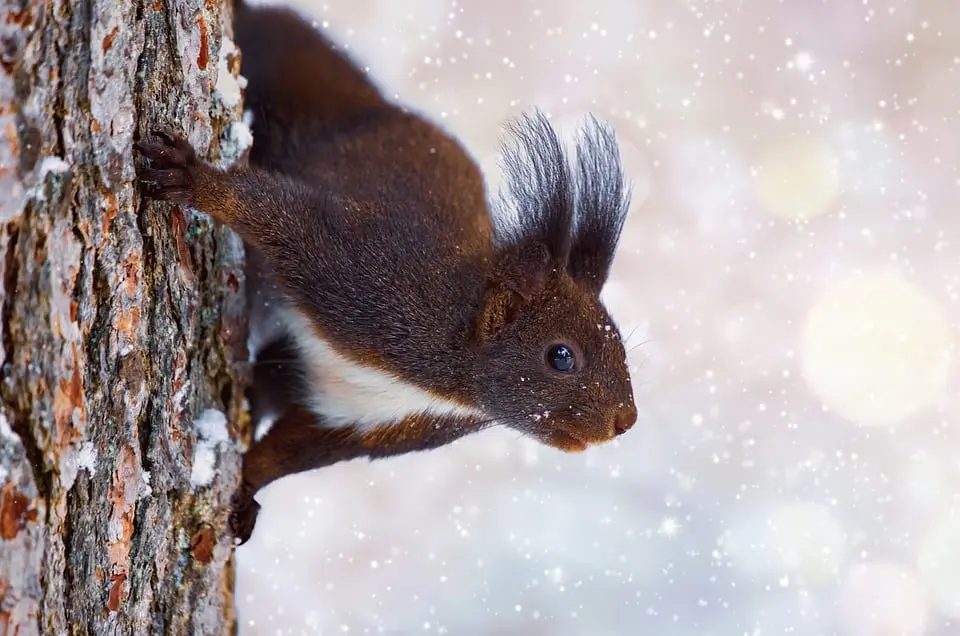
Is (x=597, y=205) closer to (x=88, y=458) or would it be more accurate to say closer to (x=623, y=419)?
(x=623, y=419)

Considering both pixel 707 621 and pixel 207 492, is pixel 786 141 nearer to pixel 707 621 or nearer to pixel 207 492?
pixel 707 621

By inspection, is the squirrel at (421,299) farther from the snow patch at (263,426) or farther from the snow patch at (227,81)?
the snow patch at (227,81)

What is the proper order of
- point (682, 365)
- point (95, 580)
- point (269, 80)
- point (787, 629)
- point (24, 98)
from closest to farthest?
1. point (24, 98)
2. point (95, 580)
3. point (269, 80)
4. point (787, 629)
5. point (682, 365)

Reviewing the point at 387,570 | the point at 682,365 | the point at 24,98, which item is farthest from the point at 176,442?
the point at 682,365

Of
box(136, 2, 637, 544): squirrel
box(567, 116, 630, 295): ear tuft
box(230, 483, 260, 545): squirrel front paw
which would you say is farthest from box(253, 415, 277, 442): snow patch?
box(567, 116, 630, 295): ear tuft

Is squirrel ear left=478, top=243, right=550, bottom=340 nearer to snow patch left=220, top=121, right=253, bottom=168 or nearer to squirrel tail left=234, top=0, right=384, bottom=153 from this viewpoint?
snow patch left=220, top=121, right=253, bottom=168

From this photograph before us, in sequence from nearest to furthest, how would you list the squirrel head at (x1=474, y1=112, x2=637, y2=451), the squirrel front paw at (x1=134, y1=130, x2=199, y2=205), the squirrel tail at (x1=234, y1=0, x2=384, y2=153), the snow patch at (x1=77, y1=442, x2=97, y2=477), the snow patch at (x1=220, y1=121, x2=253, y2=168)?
the snow patch at (x1=77, y1=442, x2=97, y2=477)
the squirrel front paw at (x1=134, y1=130, x2=199, y2=205)
the snow patch at (x1=220, y1=121, x2=253, y2=168)
the squirrel head at (x1=474, y1=112, x2=637, y2=451)
the squirrel tail at (x1=234, y1=0, x2=384, y2=153)
